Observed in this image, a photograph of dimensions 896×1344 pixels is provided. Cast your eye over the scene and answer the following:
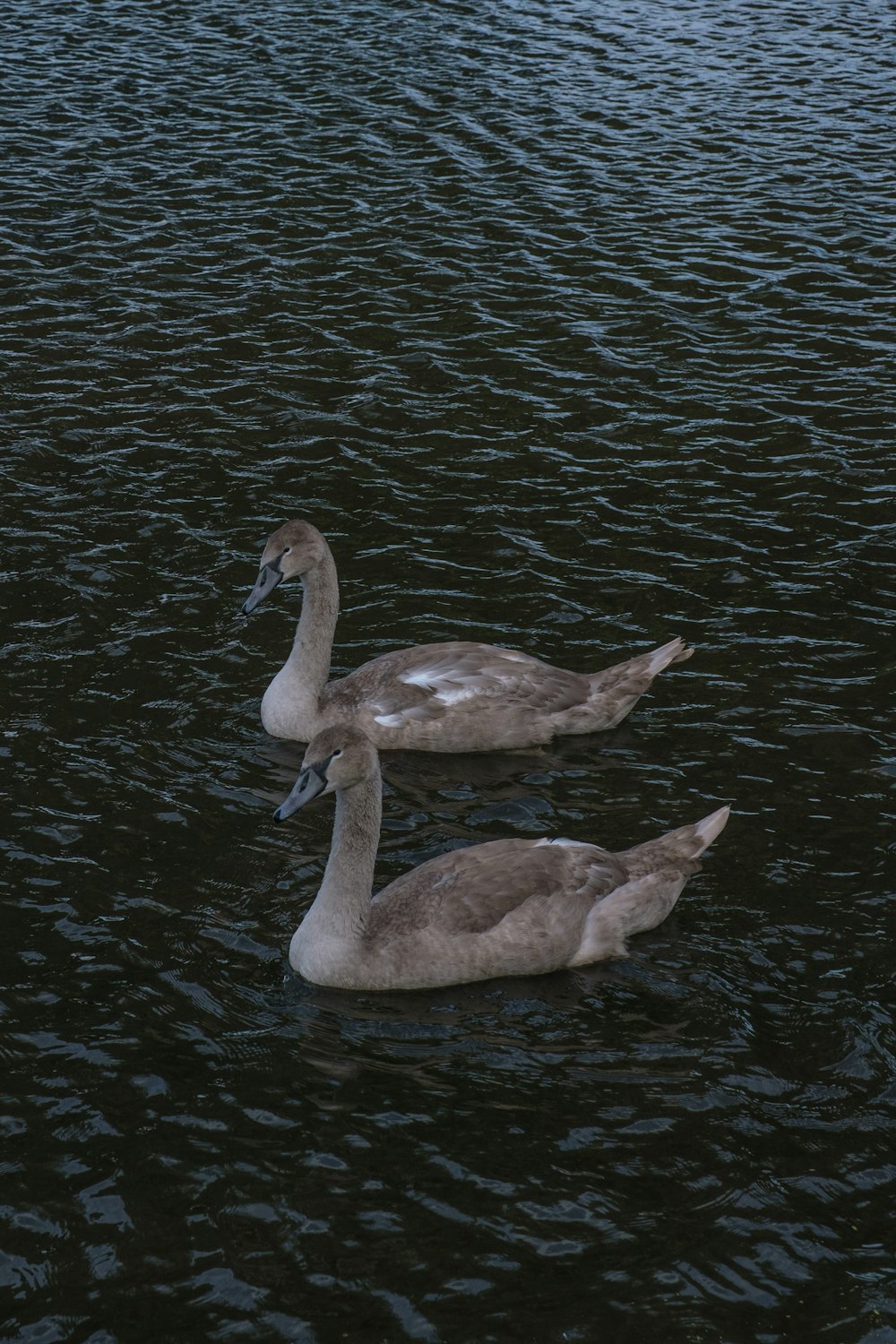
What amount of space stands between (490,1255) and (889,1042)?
3.24 m

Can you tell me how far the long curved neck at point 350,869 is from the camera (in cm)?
1120

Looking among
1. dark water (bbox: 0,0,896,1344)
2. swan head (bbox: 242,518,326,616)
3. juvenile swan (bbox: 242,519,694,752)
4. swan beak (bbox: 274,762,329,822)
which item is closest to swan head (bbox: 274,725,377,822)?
swan beak (bbox: 274,762,329,822)

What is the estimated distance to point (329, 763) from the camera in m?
11.3

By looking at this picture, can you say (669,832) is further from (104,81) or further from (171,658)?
(104,81)

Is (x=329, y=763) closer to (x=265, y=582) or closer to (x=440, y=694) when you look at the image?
(x=440, y=694)

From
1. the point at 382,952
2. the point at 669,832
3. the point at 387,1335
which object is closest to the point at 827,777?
the point at 669,832

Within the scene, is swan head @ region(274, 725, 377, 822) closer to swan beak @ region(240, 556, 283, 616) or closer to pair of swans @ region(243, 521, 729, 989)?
pair of swans @ region(243, 521, 729, 989)

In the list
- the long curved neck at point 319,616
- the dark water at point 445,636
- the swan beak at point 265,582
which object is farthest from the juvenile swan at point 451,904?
the swan beak at point 265,582

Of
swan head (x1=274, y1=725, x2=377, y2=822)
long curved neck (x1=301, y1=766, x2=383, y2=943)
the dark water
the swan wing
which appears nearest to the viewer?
the dark water

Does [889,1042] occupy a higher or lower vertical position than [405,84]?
lower

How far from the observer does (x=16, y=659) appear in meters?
15.1

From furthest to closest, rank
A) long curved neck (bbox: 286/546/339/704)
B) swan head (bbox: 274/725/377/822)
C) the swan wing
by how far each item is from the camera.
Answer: long curved neck (bbox: 286/546/339/704) < the swan wing < swan head (bbox: 274/725/377/822)

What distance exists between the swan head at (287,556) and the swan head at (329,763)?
11.7 feet

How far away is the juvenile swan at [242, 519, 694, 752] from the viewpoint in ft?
47.3
